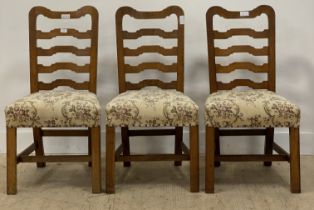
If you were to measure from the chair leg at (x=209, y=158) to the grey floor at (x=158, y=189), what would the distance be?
1.9 inches

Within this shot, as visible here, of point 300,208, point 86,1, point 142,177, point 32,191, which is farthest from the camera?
point 86,1

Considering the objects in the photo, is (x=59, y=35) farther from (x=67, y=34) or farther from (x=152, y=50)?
(x=152, y=50)

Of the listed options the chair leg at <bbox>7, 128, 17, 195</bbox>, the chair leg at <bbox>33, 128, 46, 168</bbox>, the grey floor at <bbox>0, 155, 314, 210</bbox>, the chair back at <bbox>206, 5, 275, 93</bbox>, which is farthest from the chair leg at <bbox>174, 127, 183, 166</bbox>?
the chair leg at <bbox>7, 128, 17, 195</bbox>

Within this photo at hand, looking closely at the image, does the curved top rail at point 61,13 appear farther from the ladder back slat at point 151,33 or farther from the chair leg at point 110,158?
the chair leg at point 110,158

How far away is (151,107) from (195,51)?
0.82 meters

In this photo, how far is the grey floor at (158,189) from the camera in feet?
7.00

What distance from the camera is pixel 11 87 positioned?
2.94 metres

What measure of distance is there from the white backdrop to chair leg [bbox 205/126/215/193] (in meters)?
0.70

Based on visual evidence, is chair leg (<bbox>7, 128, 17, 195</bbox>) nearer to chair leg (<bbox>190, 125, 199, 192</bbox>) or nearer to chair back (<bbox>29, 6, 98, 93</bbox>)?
chair back (<bbox>29, 6, 98, 93</bbox>)

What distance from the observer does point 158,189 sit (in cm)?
234

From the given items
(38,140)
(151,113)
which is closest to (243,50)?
(151,113)

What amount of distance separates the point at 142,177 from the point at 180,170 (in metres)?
0.24

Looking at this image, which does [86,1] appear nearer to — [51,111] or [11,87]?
[11,87]

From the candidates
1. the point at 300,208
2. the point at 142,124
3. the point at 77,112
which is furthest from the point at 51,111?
the point at 300,208
